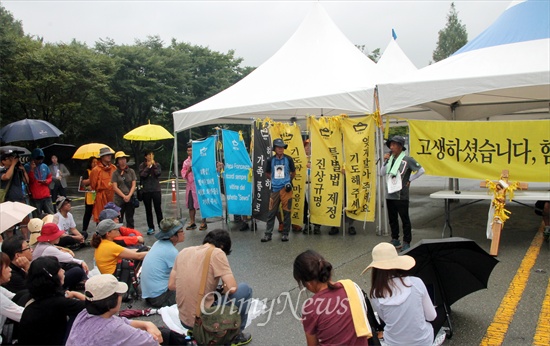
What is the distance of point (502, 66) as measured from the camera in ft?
21.0

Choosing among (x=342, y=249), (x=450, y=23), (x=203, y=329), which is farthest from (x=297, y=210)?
(x=450, y=23)

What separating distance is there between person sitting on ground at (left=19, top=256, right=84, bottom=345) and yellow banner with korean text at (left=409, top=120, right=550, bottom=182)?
5.55 metres

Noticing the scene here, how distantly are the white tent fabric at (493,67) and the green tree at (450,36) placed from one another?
4394 cm

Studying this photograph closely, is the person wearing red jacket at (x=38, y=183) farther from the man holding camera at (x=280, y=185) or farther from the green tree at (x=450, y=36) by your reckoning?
the green tree at (x=450, y=36)

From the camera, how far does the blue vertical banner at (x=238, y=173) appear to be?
7.95 meters

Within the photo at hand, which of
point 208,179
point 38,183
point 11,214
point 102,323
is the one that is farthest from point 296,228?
point 102,323

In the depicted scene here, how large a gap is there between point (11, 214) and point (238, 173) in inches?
Answer: 160

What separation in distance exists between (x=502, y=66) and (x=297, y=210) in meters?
4.08

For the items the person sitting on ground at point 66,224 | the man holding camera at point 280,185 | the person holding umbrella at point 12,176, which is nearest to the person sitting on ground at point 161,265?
the person sitting on ground at point 66,224

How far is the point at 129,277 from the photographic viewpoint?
479cm

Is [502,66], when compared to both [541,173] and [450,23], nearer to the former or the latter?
[541,173]

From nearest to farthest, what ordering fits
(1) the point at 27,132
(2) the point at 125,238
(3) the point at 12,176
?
1. (2) the point at 125,238
2. (3) the point at 12,176
3. (1) the point at 27,132

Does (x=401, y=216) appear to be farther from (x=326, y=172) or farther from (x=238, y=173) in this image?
(x=238, y=173)

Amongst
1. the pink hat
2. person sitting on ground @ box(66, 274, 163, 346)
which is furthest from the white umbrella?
person sitting on ground @ box(66, 274, 163, 346)
